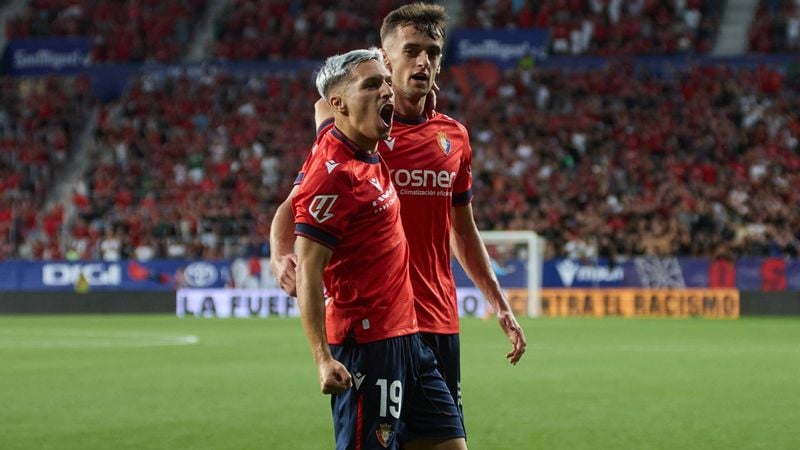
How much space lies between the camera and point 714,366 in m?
15.1

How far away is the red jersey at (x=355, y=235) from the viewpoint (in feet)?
15.5

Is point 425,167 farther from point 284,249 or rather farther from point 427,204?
point 284,249

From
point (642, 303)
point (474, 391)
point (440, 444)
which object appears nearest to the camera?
point (440, 444)

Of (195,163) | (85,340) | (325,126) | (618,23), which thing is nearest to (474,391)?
(325,126)

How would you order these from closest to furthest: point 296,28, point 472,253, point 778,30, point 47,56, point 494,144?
point 472,253
point 494,144
point 778,30
point 296,28
point 47,56

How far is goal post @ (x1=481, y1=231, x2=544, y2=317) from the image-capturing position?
27.9m

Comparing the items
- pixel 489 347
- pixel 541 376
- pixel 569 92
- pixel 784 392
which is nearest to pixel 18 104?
pixel 569 92

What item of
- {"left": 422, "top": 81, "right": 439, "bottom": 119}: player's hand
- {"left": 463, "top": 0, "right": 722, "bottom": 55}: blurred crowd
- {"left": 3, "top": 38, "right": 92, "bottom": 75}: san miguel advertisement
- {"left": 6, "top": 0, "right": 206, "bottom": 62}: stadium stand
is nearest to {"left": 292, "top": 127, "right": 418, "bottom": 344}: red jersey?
{"left": 422, "top": 81, "right": 439, "bottom": 119}: player's hand

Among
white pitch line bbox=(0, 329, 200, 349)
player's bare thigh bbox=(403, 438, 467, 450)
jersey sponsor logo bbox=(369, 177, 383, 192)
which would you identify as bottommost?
white pitch line bbox=(0, 329, 200, 349)

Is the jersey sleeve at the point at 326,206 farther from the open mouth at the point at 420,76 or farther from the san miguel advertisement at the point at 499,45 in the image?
the san miguel advertisement at the point at 499,45

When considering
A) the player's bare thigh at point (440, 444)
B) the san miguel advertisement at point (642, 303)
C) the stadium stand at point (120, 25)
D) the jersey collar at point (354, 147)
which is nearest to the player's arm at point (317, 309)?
the jersey collar at point (354, 147)

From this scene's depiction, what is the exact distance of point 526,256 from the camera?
2830 cm

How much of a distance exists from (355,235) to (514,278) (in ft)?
77.6

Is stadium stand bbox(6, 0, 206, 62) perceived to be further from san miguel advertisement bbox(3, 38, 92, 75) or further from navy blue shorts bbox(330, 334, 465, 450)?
navy blue shorts bbox(330, 334, 465, 450)
